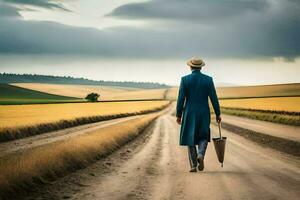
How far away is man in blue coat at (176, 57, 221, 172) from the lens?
1352 cm

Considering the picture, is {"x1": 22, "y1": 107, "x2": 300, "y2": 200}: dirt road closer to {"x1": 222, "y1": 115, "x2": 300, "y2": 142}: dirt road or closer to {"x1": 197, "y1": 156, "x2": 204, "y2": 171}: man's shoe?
{"x1": 197, "y1": 156, "x2": 204, "y2": 171}: man's shoe

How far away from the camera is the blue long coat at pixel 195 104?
13562 millimetres

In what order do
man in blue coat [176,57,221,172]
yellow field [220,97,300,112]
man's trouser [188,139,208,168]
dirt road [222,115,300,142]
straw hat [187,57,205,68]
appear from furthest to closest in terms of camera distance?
yellow field [220,97,300,112], dirt road [222,115,300,142], straw hat [187,57,205,68], man in blue coat [176,57,221,172], man's trouser [188,139,208,168]

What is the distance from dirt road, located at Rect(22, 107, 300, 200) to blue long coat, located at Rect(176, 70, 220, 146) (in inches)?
39.8

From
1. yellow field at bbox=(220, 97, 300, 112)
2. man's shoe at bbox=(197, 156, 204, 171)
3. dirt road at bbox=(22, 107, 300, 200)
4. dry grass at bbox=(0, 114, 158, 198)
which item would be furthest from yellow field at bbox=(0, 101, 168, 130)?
man's shoe at bbox=(197, 156, 204, 171)

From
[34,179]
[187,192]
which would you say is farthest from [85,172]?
[187,192]

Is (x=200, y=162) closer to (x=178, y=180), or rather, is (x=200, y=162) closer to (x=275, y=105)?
(x=178, y=180)

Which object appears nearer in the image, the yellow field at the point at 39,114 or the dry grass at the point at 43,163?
Answer: the dry grass at the point at 43,163

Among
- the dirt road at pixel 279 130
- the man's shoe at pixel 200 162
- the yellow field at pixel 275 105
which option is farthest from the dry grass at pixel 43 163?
the yellow field at pixel 275 105

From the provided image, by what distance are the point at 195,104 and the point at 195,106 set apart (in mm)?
55

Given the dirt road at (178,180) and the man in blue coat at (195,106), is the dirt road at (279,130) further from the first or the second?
the man in blue coat at (195,106)

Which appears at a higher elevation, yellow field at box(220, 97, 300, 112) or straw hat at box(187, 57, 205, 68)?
straw hat at box(187, 57, 205, 68)

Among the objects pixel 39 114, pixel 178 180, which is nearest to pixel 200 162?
pixel 178 180

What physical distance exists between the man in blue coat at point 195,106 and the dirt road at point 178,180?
0.90 metres
